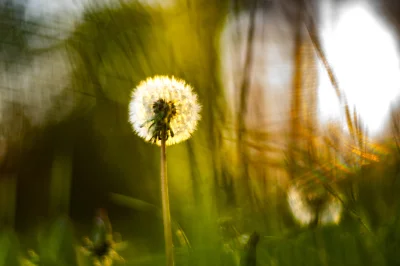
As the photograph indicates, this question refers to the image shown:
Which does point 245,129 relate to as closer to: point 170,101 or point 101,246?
point 170,101

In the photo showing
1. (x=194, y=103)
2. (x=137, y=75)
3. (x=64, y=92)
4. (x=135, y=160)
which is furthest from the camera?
(x=135, y=160)

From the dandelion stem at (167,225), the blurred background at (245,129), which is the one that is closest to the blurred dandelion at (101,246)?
the blurred background at (245,129)

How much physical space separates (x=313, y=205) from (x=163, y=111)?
0.39 m

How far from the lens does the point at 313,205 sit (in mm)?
923

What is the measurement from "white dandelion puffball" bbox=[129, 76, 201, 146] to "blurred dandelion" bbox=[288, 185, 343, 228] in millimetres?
285

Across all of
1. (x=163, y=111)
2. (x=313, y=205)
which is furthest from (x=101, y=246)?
(x=313, y=205)

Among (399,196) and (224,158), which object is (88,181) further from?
(399,196)

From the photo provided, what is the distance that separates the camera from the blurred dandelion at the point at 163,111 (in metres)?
0.93

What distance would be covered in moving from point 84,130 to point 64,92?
0.74m

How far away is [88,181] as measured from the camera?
2822 millimetres

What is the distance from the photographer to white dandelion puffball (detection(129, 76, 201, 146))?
962 millimetres

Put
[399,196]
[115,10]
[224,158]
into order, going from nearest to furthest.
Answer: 1. [399,196]
2. [224,158]
3. [115,10]

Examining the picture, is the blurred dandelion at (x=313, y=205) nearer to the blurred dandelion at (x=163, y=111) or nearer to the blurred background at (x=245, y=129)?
the blurred background at (x=245, y=129)

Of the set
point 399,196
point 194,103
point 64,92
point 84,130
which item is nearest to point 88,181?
point 84,130
